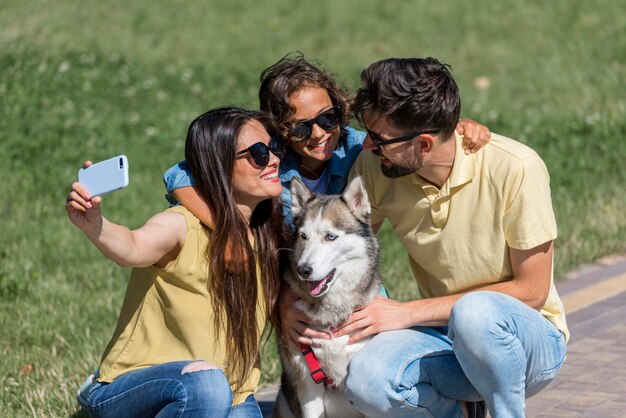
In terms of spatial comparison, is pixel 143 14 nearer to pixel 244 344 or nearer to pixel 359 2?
pixel 359 2

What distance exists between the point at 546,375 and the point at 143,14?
11.9 m

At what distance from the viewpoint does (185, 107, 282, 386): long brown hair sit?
3.98 meters

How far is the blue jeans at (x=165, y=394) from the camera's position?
12.3ft

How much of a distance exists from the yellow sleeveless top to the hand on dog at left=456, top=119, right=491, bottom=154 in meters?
1.17

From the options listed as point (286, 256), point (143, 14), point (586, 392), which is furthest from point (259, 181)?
point (143, 14)

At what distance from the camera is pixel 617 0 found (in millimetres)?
14617

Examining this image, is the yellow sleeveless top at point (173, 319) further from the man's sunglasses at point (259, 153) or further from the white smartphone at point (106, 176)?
the white smartphone at point (106, 176)

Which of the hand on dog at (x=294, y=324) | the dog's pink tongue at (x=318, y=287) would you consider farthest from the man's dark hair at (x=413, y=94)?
the hand on dog at (x=294, y=324)

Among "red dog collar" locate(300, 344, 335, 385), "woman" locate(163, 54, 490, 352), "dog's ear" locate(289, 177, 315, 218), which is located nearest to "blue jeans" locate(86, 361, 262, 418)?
"red dog collar" locate(300, 344, 335, 385)

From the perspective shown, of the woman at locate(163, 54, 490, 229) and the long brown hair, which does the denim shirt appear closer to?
the woman at locate(163, 54, 490, 229)

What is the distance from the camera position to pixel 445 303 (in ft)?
13.2

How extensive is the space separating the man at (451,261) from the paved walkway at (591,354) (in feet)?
1.97

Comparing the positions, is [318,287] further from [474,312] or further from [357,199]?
[474,312]

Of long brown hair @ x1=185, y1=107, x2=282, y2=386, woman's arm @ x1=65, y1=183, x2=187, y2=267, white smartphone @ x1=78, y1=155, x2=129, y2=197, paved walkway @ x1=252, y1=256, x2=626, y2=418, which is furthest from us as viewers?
paved walkway @ x1=252, y1=256, x2=626, y2=418
